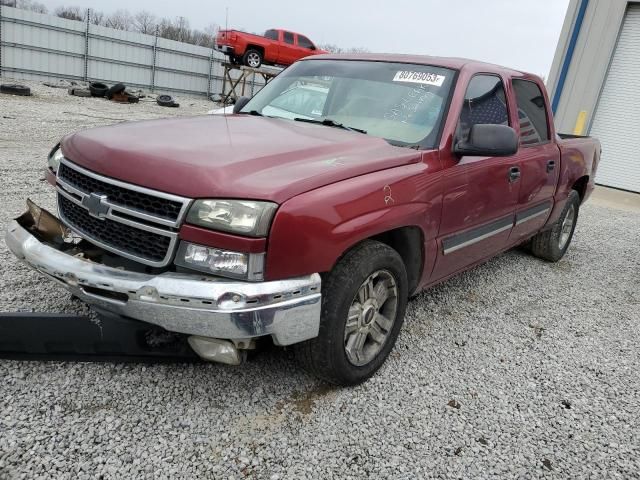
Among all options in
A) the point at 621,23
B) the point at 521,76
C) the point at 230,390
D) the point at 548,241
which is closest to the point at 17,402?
the point at 230,390

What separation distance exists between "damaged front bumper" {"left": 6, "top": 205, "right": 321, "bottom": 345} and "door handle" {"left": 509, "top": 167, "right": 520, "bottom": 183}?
6.87ft

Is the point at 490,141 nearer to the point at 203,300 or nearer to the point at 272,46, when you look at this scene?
the point at 203,300

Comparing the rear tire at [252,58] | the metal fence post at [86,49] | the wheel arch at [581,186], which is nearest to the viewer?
the wheel arch at [581,186]

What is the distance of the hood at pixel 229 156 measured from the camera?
2.17 m

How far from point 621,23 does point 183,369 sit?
38.4 ft

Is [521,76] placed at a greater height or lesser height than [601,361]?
greater

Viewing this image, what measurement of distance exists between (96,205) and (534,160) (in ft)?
10.7

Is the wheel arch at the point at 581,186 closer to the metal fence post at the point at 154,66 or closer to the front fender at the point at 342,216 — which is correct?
the front fender at the point at 342,216

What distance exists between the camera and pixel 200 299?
2047 millimetres

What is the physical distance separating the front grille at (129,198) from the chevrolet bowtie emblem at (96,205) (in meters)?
0.03

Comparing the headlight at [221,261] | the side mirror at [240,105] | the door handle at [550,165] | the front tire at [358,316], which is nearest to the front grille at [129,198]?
the headlight at [221,261]

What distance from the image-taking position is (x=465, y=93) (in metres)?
3.29

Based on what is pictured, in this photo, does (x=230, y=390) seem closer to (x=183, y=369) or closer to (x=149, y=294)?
(x=183, y=369)

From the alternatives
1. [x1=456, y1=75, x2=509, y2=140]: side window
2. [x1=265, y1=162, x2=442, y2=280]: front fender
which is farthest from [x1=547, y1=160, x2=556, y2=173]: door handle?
[x1=265, y1=162, x2=442, y2=280]: front fender
